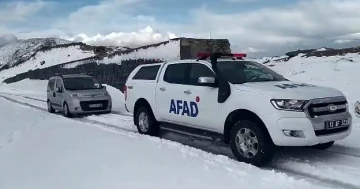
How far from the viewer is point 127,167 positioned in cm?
591

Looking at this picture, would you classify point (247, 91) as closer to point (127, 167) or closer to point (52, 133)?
point (127, 167)

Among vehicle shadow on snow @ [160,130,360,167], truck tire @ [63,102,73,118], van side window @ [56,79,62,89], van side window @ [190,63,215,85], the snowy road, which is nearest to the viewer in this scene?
the snowy road

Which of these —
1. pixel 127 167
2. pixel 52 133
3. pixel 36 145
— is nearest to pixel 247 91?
pixel 127 167

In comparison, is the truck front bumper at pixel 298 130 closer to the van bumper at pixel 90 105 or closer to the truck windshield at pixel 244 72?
the truck windshield at pixel 244 72

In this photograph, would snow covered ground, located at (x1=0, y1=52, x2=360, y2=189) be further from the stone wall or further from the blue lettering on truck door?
the stone wall

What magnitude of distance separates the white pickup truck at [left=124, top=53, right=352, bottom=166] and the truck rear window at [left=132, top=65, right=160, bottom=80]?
5cm

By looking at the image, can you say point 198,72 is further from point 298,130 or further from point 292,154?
point 298,130

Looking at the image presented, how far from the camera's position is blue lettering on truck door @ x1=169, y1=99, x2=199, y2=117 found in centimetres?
725

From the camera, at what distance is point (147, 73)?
30.0ft

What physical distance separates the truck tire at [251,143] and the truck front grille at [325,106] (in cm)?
76

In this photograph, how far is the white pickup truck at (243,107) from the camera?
5770 mm

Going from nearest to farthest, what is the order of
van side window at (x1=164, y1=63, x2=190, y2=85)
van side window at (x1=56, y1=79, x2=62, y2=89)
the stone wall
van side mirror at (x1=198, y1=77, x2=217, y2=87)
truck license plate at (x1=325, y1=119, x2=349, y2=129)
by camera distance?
truck license plate at (x1=325, y1=119, x2=349, y2=129) → van side mirror at (x1=198, y1=77, x2=217, y2=87) → van side window at (x1=164, y1=63, x2=190, y2=85) → van side window at (x1=56, y1=79, x2=62, y2=89) → the stone wall

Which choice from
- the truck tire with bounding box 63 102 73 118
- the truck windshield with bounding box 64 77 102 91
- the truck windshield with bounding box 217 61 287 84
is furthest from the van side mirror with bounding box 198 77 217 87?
the truck windshield with bounding box 64 77 102 91

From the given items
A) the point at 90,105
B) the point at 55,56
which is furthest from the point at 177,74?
the point at 55,56
